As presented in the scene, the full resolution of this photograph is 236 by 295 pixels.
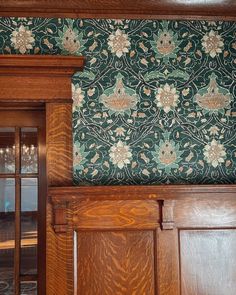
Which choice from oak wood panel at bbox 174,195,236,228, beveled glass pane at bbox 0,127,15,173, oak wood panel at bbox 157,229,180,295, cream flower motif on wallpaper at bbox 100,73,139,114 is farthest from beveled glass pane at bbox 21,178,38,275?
oak wood panel at bbox 174,195,236,228

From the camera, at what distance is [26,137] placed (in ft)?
9.11

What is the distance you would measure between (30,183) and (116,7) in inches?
48.5

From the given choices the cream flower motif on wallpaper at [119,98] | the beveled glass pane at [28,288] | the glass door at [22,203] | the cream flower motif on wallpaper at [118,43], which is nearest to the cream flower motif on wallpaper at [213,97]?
the cream flower motif on wallpaper at [119,98]

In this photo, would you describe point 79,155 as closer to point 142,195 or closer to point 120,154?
point 120,154

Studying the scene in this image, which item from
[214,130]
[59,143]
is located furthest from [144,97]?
[59,143]

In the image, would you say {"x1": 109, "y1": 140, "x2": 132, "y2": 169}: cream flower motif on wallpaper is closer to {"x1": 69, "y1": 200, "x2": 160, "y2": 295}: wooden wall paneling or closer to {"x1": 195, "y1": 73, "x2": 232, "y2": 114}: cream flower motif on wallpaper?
{"x1": 69, "y1": 200, "x2": 160, "y2": 295}: wooden wall paneling

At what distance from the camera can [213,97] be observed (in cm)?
275

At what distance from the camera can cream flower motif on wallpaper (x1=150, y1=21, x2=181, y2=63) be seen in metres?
2.75

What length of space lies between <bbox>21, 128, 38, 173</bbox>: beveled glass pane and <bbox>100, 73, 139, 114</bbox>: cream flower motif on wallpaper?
1.65 feet

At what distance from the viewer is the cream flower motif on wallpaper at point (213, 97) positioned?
2734mm

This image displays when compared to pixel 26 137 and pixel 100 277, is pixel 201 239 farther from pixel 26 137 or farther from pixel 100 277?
pixel 26 137

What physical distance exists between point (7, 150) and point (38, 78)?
50 cm

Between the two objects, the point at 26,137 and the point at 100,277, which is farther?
the point at 26,137

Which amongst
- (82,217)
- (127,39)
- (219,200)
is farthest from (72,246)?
(127,39)
